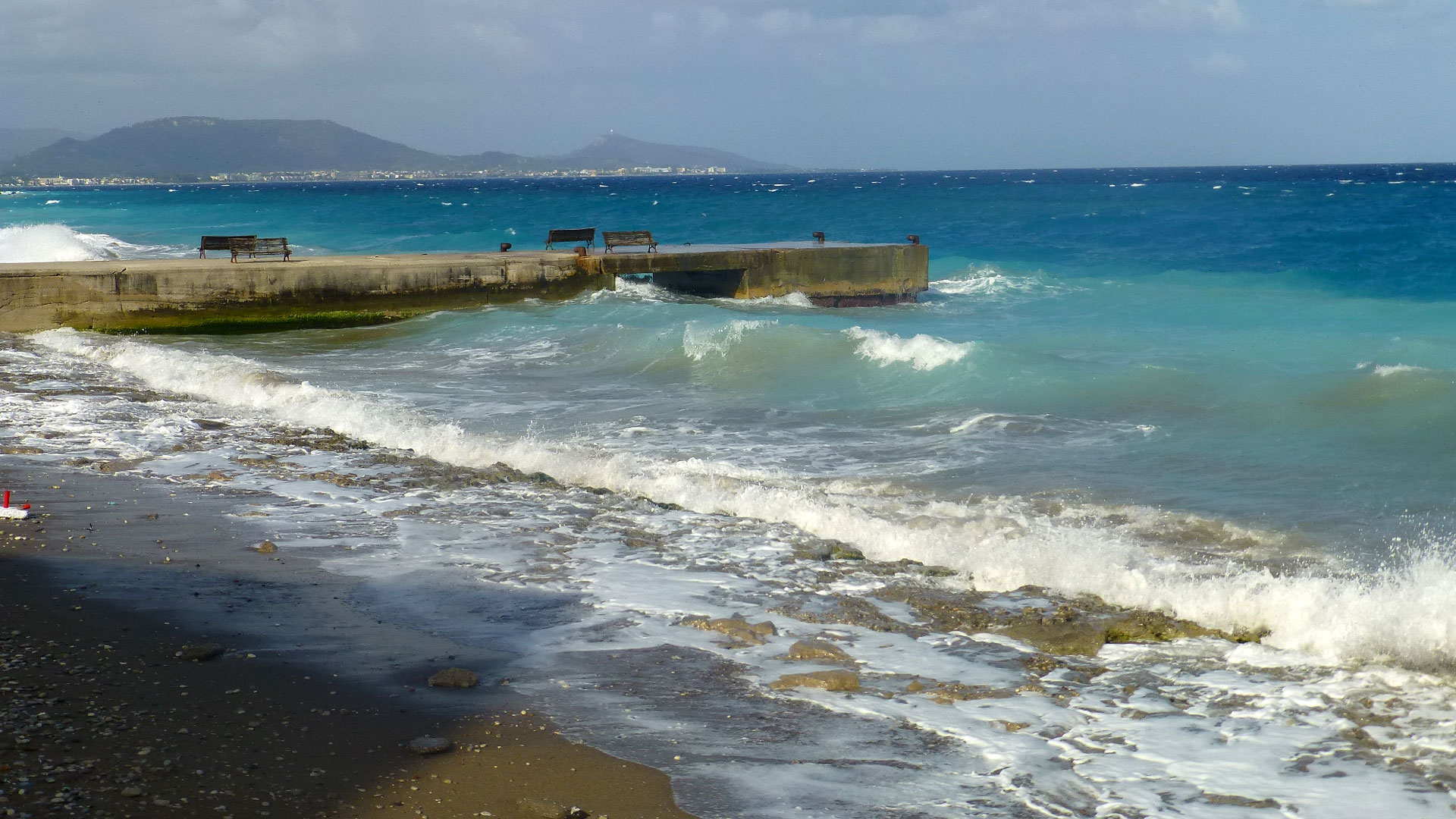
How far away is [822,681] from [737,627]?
31.4 inches

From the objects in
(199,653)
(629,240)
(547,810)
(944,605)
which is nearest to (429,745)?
(547,810)

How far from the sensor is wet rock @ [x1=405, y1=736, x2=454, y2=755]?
436 centimetres

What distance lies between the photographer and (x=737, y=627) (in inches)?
235

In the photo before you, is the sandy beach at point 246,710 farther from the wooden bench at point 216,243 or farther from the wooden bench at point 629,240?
the wooden bench at point 629,240

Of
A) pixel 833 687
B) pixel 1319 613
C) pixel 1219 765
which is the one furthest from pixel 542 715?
pixel 1319 613

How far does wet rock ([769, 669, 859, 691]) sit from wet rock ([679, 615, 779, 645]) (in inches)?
18.7

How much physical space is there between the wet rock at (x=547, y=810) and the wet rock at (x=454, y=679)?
1.11 metres

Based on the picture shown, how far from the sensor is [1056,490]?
30.1 feet

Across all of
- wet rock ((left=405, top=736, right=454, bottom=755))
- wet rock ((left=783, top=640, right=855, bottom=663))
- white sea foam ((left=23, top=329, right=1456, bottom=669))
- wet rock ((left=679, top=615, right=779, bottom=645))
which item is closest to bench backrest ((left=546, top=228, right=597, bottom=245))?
white sea foam ((left=23, top=329, right=1456, bottom=669))

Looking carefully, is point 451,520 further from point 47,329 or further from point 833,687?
point 47,329

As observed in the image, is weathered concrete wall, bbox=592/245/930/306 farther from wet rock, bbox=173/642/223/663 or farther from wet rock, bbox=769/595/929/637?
wet rock, bbox=173/642/223/663

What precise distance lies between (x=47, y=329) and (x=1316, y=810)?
20062 millimetres

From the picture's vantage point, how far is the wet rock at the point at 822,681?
5.21 metres

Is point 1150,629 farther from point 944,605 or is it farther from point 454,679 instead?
point 454,679
